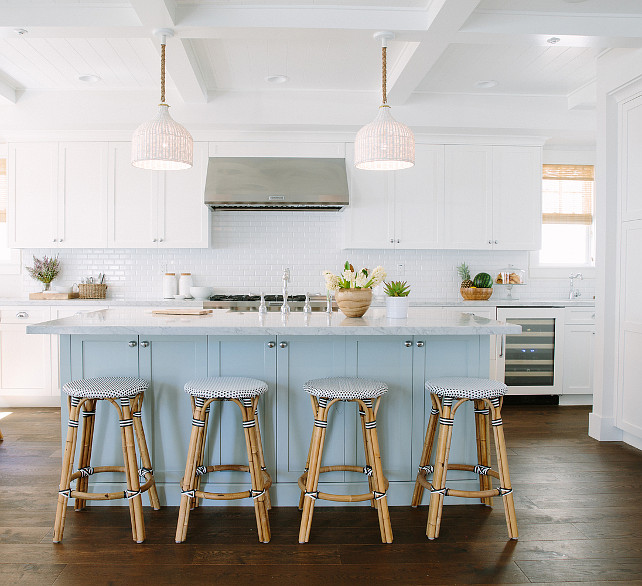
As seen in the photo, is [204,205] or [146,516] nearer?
[146,516]

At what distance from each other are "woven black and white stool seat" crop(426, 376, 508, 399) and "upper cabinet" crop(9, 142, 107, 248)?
374cm

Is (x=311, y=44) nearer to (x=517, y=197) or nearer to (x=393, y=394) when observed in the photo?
(x=393, y=394)

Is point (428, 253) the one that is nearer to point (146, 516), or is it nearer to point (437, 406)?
point (437, 406)

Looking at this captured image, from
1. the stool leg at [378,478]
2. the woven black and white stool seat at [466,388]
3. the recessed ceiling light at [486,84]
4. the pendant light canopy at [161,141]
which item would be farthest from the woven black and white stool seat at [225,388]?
the recessed ceiling light at [486,84]

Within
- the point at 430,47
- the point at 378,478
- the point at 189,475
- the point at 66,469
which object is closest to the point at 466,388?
the point at 378,478

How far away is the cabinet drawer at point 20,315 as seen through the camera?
4.81 meters

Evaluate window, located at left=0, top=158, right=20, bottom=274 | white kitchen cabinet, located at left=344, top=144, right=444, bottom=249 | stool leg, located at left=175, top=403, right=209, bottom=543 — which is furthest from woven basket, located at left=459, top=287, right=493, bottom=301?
window, located at left=0, top=158, right=20, bottom=274

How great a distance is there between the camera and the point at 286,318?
118 inches

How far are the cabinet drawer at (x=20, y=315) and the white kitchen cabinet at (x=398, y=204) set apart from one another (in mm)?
2835

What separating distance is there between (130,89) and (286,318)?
2979 millimetres

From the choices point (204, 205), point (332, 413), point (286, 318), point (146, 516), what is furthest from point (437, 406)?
point (204, 205)

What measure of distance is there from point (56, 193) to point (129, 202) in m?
0.67

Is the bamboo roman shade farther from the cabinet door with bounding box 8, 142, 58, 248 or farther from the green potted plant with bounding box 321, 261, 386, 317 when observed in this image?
the cabinet door with bounding box 8, 142, 58, 248

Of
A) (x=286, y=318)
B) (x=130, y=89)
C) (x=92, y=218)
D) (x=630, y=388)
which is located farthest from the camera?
(x=92, y=218)
